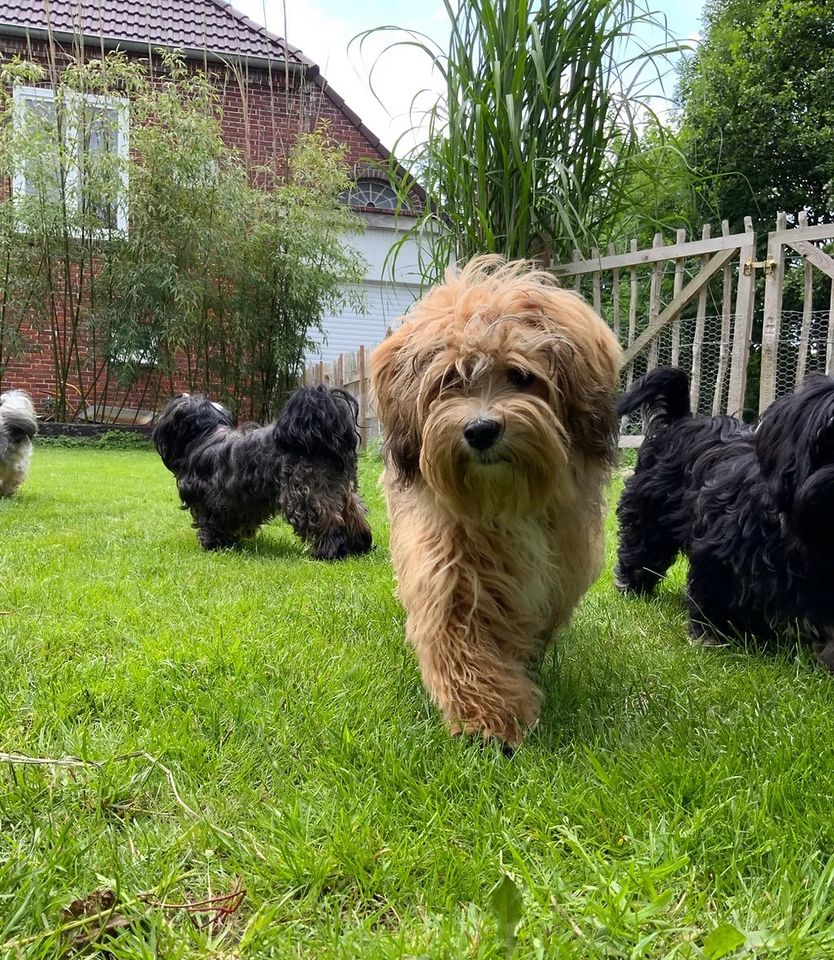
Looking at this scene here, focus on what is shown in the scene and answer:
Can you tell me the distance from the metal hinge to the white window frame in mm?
10926

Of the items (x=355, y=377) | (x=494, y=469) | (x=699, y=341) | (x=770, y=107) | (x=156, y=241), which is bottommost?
(x=355, y=377)

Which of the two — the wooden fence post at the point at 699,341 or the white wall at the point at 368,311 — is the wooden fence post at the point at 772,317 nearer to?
the wooden fence post at the point at 699,341

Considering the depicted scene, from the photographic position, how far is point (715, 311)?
23.7 ft

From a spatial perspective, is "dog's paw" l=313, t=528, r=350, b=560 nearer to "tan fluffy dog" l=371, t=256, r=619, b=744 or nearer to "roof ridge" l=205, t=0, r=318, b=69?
"tan fluffy dog" l=371, t=256, r=619, b=744

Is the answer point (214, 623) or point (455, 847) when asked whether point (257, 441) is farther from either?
point (455, 847)

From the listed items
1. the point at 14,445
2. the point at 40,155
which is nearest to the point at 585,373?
the point at 14,445

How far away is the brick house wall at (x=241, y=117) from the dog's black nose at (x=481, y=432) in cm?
1353

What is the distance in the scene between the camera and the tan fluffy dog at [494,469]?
2.28 metres

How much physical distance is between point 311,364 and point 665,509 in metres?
14.0

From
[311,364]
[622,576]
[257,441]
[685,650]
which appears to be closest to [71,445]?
[311,364]

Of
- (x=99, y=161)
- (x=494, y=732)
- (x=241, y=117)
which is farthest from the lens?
(x=241, y=117)

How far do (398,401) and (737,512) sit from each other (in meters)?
1.48

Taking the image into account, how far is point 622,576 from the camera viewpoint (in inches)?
166

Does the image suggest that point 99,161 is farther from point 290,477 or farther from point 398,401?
point 398,401
